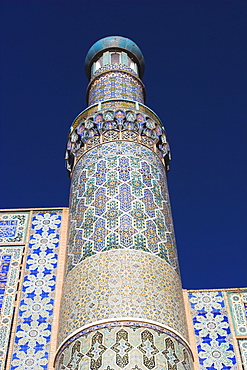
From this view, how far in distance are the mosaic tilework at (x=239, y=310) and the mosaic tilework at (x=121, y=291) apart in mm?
622

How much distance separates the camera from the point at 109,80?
759 centimetres

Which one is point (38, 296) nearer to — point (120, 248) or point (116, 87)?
point (120, 248)

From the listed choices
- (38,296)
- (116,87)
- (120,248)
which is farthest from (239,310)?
(116,87)

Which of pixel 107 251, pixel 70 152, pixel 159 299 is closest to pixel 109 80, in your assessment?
pixel 70 152

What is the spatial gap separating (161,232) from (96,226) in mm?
670

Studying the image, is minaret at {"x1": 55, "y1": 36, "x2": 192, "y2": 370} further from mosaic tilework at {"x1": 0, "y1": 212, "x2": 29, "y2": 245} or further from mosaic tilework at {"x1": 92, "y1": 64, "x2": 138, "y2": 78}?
mosaic tilework at {"x1": 0, "y1": 212, "x2": 29, "y2": 245}

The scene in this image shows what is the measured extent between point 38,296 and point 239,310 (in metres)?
2.02

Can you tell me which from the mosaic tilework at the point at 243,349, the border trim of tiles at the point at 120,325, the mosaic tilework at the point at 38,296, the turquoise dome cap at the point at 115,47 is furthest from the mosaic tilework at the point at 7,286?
the turquoise dome cap at the point at 115,47

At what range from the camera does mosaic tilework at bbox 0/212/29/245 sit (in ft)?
19.2

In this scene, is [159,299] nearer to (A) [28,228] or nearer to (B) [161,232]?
(B) [161,232]

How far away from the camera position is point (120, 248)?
5.00 metres

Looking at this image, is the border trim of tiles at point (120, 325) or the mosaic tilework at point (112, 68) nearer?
the border trim of tiles at point (120, 325)

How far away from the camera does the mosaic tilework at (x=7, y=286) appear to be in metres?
4.89

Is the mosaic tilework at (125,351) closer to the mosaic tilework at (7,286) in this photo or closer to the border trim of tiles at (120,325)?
the border trim of tiles at (120,325)
